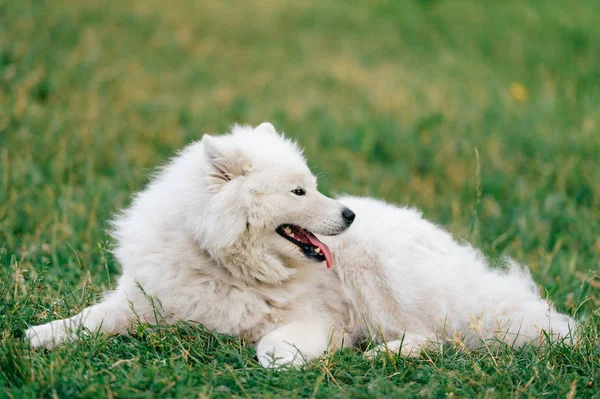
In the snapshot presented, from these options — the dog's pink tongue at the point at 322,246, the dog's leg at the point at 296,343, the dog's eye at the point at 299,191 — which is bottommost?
the dog's leg at the point at 296,343

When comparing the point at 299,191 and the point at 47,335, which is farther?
the point at 299,191

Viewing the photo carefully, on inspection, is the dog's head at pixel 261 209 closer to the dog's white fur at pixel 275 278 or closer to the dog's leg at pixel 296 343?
the dog's white fur at pixel 275 278

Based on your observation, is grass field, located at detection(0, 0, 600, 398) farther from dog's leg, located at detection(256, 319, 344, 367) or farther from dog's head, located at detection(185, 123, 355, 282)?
dog's head, located at detection(185, 123, 355, 282)

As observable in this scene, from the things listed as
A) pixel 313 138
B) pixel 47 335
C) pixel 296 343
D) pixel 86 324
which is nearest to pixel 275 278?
pixel 296 343

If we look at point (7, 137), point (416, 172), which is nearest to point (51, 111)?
point (7, 137)

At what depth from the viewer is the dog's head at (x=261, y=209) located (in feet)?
11.0

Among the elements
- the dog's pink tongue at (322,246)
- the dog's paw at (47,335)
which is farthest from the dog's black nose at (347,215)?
the dog's paw at (47,335)

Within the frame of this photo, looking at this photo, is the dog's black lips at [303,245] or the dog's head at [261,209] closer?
the dog's head at [261,209]

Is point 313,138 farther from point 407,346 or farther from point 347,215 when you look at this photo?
point 407,346

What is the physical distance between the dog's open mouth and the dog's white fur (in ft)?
0.17

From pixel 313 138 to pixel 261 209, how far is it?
15.0 feet

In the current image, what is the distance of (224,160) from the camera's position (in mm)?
3393

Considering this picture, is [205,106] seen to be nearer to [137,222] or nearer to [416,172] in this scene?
[416,172]

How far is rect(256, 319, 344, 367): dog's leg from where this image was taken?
3.21 metres
